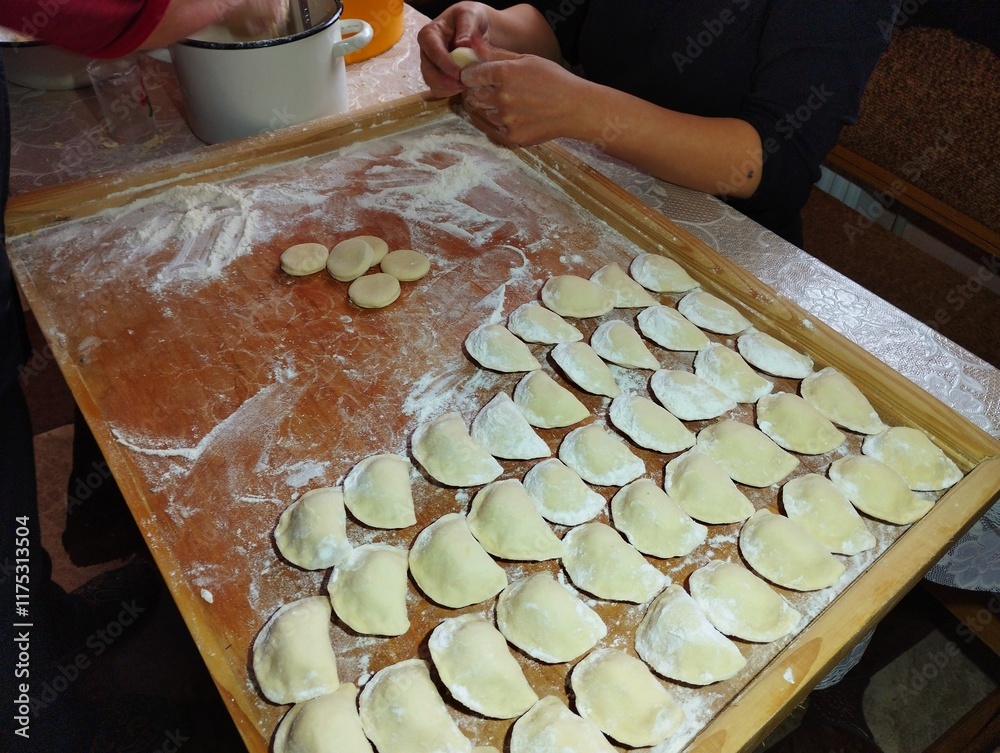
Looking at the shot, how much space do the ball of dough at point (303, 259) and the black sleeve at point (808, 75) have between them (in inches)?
33.2

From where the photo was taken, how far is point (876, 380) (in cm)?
101

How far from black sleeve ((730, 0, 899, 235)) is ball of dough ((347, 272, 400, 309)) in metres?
0.76

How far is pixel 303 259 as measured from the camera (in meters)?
1.17

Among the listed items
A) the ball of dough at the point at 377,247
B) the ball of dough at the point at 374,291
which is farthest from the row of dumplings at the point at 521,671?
the ball of dough at the point at 377,247

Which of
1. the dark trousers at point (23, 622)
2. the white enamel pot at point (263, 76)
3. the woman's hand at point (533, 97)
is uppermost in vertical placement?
the woman's hand at point (533, 97)

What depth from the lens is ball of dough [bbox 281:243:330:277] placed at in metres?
1.16

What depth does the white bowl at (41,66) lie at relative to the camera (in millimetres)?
1570

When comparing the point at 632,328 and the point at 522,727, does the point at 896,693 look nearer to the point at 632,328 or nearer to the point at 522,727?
the point at 632,328

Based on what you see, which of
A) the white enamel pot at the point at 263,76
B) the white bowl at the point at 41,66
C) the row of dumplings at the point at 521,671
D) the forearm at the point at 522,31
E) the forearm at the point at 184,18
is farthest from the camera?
the forearm at the point at 522,31

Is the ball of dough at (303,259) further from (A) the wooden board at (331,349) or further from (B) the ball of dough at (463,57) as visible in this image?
(B) the ball of dough at (463,57)

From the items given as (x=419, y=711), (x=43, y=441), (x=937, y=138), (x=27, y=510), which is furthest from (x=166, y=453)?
(x=937, y=138)

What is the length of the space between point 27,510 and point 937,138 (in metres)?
2.62

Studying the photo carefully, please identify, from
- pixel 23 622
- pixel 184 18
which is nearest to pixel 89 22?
pixel 184 18

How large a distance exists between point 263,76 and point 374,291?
526mm
